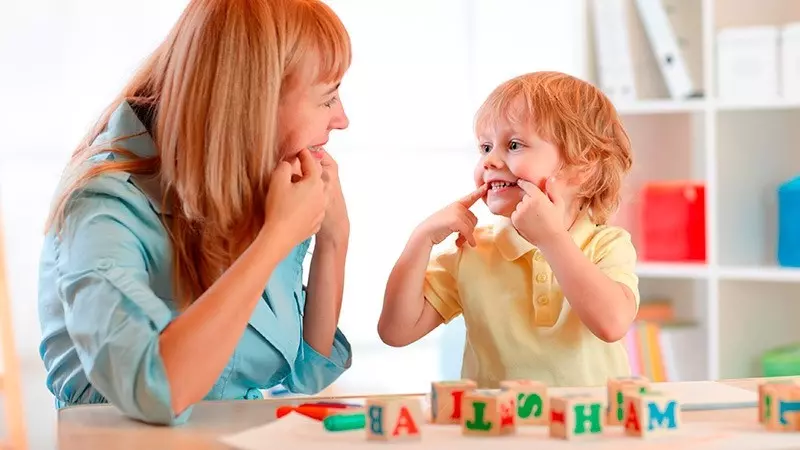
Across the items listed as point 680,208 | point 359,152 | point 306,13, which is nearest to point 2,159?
point 359,152

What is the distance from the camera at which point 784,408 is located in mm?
1097

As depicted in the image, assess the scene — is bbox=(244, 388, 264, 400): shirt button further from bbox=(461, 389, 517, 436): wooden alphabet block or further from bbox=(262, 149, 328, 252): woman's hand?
bbox=(461, 389, 517, 436): wooden alphabet block

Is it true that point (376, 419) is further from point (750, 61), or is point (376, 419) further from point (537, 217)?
point (750, 61)

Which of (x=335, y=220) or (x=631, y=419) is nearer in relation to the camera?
(x=631, y=419)

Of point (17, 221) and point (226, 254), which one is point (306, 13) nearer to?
point (226, 254)

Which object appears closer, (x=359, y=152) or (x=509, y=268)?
(x=509, y=268)

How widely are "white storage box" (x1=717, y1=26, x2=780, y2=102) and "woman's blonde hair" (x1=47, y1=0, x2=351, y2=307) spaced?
171cm

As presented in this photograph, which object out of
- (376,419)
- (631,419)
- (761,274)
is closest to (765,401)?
(631,419)

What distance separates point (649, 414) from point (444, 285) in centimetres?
62

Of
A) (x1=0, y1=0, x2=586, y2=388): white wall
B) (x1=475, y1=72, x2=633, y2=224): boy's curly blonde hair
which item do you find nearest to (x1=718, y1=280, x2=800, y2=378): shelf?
(x1=0, y1=0, x2=586, y2=388): white wall

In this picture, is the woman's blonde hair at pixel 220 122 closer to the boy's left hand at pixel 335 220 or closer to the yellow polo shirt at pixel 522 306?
the boy's left hand at pixel 335 220

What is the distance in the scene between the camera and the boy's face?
5.27 feet

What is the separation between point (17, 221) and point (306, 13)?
2048 millimetres

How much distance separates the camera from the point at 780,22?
3064 millimetres
